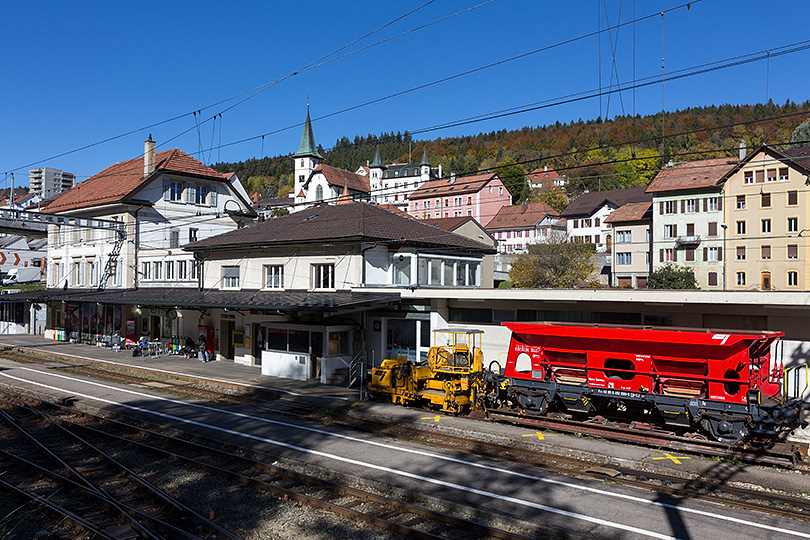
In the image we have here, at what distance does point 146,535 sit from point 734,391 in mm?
13084

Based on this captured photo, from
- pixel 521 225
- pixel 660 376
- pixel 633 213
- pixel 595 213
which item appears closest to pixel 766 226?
pixel 633 213

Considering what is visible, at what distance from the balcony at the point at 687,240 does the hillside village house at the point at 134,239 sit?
3886cm

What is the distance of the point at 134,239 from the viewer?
39.3m

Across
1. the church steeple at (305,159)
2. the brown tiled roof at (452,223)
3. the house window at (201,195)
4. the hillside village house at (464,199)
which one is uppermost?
the church steeple at (305,159)

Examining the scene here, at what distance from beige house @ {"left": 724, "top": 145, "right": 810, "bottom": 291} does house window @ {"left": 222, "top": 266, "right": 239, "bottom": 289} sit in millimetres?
39837

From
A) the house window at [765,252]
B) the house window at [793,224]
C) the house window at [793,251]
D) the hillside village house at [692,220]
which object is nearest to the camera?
the house window at [793,251]

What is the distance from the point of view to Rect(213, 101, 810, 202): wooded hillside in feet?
281

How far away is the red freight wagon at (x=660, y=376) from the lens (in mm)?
13555

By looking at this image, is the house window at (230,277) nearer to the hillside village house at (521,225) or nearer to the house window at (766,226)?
the house window at (766,226)

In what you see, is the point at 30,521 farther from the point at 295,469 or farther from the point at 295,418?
the point at 295,418

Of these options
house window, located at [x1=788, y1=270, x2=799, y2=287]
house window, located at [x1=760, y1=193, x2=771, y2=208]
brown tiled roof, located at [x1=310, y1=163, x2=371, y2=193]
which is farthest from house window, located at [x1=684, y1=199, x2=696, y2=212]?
brown tiled roof, located at [x1=310, y1=163, x2=371, y2=193]

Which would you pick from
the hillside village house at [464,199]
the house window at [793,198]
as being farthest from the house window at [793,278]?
the hillside village house at [464,199]

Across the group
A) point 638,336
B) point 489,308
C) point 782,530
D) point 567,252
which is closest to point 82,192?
point 489,308

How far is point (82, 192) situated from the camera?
46.3 m
